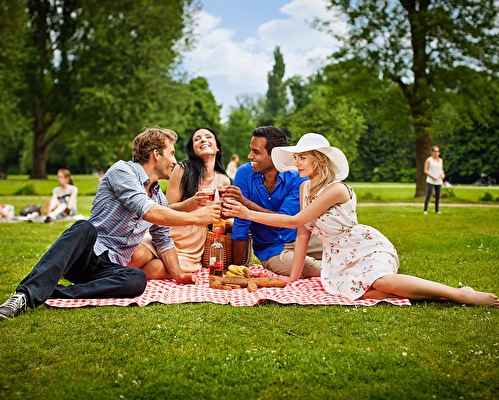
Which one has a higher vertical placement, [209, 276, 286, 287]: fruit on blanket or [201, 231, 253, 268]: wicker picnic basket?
[201, 231, 253, 268]: wicker picnic basket

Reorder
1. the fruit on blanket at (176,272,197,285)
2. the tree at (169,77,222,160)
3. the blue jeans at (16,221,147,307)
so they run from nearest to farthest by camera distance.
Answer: the blue jeans at (16,221,147,307) < the fruit on blanket at (176,272,197,285) < the tree at (169,77,222,160)

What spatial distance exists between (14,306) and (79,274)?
2.94 feet

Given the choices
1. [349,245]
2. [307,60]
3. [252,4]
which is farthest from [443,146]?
[349,245]

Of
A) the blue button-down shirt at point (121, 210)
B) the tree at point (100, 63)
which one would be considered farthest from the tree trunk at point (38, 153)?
the blue button-down shirt at point (121, 210)

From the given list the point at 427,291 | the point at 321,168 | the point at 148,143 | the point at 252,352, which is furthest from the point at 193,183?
the point at 252,352

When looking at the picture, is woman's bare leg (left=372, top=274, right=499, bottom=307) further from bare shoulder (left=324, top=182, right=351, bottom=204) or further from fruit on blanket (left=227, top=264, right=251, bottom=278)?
fruit on blanket (left=227, top=264, right=251, bottom=278)

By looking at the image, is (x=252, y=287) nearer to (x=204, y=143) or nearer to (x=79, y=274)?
(x=79, y=274)

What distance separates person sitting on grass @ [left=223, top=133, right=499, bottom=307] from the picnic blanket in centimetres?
14

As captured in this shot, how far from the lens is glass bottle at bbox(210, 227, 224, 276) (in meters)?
6.61

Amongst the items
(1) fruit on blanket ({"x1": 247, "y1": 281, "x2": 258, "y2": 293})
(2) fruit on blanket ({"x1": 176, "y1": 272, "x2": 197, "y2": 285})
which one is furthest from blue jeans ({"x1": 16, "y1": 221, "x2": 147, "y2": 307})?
(1) fruit on blanket ({"x1": 247, "y1": 281, "x2": 258, "y2": 293})

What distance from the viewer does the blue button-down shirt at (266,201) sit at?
685 centimetres

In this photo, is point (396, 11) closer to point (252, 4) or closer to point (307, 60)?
point (307, 60)

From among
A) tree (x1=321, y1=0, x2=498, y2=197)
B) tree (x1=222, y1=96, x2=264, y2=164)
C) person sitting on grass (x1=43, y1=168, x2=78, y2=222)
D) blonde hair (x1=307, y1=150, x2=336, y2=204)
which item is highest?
tree (x1=321, y1=0, x2=498, y2=197)

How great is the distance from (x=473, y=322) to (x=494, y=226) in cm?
920
